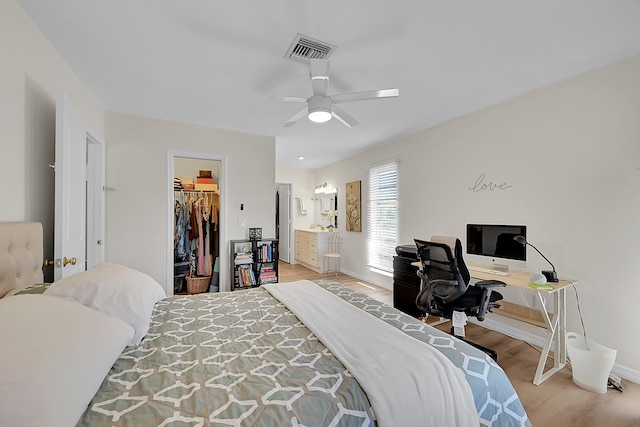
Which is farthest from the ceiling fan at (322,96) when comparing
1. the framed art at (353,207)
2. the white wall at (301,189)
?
the white wall at (301,189)

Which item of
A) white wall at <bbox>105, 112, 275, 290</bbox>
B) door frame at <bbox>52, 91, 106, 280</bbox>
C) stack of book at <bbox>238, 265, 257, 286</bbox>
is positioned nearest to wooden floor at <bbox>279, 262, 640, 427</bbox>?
stack of book at <bbox>238, 265, 257, 286</bbox>

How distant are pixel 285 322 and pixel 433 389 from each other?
0.86 m

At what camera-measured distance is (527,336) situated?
8.87 feet

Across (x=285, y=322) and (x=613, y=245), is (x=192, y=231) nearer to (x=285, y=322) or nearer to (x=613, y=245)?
(x=285, y=322)

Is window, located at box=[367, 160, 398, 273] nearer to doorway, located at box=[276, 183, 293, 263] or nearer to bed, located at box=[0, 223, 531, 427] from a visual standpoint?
doorway, located at box=[276, 183, 293, 263]

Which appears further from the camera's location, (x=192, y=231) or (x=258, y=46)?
(x=192, y=231)

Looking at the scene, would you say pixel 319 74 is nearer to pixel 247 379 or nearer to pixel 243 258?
pixel 247 379

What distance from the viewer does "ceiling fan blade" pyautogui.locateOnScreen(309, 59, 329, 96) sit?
2.05 metres

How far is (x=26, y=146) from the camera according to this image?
1636 mm

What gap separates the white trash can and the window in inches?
96.3

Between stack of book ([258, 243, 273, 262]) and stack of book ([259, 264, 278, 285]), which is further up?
stack of book ([258, 243, 273, 262])

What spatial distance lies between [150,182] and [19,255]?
2.06m

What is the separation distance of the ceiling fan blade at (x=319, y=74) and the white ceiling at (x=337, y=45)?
→ 144mm

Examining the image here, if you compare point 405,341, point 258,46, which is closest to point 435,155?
point 258,46
